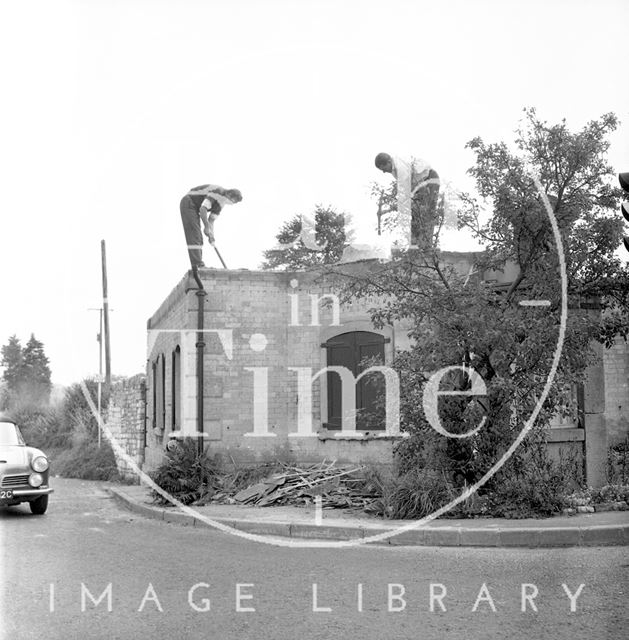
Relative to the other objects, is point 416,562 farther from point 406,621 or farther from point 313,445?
point 313,445

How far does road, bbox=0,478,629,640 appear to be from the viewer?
546 centimetres

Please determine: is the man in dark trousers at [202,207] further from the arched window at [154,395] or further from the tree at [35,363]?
the tree at [35,363]

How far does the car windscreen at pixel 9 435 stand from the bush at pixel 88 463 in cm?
770

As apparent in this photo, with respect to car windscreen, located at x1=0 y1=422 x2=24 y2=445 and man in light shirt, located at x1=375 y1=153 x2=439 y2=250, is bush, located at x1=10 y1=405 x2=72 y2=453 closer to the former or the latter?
car windscreen, located at x1=0 y1=422 x2=24 y2=445

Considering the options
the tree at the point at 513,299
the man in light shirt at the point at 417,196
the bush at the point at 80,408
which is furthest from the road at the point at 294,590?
the bush at the point at 80,408

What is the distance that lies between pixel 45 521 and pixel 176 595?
629 cm

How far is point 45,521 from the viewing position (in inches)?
471

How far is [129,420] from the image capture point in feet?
71.7

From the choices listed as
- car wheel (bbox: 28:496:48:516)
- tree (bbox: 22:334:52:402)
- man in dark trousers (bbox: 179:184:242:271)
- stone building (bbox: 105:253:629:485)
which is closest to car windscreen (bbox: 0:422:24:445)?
car wheel (bbox: 28:496:48:516)

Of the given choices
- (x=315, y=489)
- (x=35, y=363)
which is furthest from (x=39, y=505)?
(x=35, y=363)

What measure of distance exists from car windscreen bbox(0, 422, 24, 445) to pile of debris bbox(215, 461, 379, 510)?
3819mm

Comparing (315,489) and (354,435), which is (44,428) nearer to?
(354,435)

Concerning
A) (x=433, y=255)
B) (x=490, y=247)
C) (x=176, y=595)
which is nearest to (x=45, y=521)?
(x=176, y=595)

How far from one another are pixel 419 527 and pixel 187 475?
507 cm
